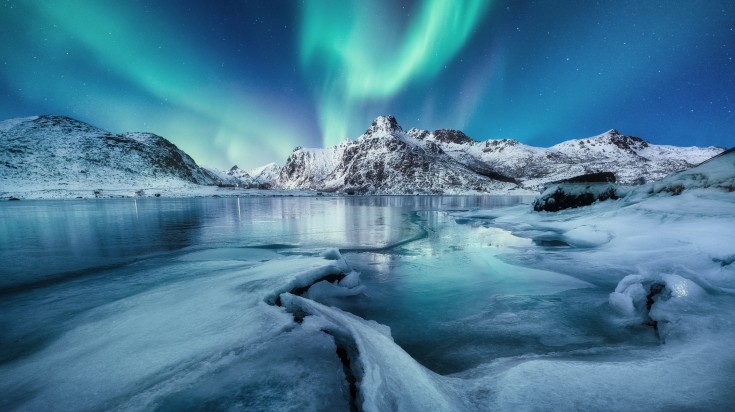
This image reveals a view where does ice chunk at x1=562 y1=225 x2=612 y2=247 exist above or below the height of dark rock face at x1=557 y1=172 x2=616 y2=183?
below

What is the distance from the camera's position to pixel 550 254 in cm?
934

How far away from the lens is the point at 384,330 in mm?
4141

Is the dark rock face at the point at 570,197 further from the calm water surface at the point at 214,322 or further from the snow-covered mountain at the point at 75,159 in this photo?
the snow-covered mountain at the point at 75,159

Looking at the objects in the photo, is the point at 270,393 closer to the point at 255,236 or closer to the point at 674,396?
the point at 674,396

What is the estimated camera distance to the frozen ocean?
7.95 ft

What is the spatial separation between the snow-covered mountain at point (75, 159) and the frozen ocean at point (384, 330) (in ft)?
450

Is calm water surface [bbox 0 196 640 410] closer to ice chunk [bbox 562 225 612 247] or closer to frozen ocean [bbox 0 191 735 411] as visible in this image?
frozen ocean [bbox 0 191 735 411]

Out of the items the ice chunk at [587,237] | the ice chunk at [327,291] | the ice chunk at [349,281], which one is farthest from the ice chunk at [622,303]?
the ice chunk at [587,237]

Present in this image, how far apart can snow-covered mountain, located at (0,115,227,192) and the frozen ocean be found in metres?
137

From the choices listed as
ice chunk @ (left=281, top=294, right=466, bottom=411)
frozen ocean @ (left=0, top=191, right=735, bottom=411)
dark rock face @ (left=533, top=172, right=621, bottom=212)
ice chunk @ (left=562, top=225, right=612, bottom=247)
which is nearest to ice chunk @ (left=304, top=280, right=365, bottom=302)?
frozen ocean @ (left=0, top=191, right=735, bottom=411)

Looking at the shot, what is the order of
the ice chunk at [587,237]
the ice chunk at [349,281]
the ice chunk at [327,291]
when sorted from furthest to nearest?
the ice chunk at [587,237]
the ice chunk at [349,281]
the ice chunk at [327,291]

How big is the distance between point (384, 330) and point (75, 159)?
169 meters

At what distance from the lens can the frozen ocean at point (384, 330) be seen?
7.95ft

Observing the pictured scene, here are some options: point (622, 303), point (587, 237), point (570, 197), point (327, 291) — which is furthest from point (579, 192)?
point (327, 291)
